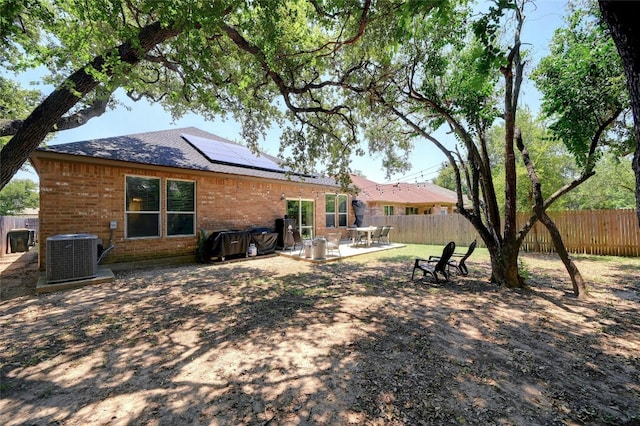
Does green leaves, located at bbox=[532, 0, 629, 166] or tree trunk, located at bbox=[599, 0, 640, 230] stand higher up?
green leaves, located at bbox=[532, 0, 629, 166]

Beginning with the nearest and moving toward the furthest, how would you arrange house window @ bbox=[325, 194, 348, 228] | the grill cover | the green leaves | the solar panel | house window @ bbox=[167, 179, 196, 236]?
the green leaves, house window @ bbox=[167, 179, 196, 236], the grill cover, the solar panel, house window @ bbox=[325, 194, 348, 228]

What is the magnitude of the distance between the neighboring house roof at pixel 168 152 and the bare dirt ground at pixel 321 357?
410 cm

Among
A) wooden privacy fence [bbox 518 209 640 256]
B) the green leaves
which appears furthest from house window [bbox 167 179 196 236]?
wooden privacy fence [bbox 518 209 640 256]

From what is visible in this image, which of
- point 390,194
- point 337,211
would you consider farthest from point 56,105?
point 390,194

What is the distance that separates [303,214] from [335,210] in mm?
2733

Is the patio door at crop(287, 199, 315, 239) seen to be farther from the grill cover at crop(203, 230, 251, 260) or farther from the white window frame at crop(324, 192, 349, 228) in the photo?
the grill cover at crop(203, 230, 251, 260)

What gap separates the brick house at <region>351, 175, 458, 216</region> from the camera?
20.9 meters

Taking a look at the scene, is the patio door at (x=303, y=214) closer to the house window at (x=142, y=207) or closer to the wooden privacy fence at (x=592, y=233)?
the house window at (x=142, y=207)

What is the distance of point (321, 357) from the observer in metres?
3.07

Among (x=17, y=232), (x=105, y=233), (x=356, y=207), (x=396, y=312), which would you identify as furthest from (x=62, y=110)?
(x=356, y=207)

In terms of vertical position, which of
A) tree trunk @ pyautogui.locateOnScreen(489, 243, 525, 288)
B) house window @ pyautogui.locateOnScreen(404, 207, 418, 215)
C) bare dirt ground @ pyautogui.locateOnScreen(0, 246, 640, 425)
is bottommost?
bare dirt ground @ pyautogui.locateOnScreen(0, 246, 640, 425)

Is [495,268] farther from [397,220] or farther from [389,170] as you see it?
[397,220]

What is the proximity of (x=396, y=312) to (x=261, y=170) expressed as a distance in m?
9.21

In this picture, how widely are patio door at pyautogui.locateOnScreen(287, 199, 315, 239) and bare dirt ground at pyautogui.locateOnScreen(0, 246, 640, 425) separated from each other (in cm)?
768
